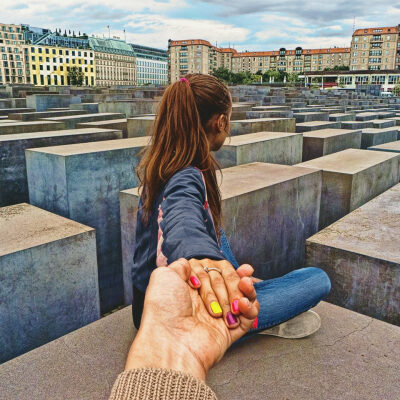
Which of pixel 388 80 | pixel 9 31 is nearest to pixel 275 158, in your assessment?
pixel 388 80

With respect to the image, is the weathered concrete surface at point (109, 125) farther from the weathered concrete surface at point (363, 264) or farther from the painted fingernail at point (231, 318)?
the painted fingernail at point (231, 318)

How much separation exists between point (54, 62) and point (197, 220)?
361ft

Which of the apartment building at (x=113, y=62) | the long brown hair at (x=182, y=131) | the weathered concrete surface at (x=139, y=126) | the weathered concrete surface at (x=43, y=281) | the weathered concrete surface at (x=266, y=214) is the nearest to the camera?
the long brown hair at (x=182, y=131)

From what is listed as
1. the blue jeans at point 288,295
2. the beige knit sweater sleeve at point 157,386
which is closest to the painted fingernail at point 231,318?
the beige knit sweater sleeve at point 157,386

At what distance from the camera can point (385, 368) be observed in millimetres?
1885

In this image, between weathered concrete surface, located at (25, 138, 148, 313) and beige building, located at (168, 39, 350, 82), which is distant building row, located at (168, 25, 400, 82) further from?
weathered concrete surface, located at (25, 138, 148, 313)

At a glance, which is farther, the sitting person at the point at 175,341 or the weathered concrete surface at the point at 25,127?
the weathered concrete surface at the point at 25,127

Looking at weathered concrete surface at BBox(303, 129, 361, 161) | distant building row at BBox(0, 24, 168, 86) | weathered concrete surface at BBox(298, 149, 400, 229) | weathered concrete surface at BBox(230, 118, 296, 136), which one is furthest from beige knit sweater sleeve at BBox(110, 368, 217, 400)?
distant building row at BBox(0, 24, 168, 86)

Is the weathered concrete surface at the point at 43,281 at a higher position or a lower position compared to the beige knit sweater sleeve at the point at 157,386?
lower

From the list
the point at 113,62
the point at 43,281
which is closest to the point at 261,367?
the point at 43,281

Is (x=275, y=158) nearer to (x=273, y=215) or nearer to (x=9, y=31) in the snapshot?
(x=273, y=215)

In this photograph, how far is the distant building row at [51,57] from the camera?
98.9 meters

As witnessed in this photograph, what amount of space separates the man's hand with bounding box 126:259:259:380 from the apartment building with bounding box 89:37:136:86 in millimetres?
117813

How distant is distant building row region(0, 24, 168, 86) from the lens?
324 ft
